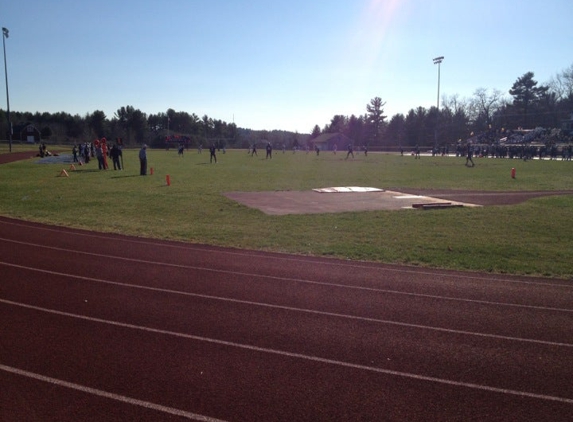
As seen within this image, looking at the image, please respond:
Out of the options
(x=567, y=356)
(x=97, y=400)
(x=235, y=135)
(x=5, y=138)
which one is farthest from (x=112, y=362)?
(x=235, y=135)

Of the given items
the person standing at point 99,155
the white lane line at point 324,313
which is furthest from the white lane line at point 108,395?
the person standing at point 99,155

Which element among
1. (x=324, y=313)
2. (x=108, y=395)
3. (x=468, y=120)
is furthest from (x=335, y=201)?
(x=468, y=120)

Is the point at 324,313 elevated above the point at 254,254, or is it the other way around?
the point at 254,254

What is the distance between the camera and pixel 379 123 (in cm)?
13638

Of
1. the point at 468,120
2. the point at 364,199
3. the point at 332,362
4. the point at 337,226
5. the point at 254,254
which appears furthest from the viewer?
the point at 468,120

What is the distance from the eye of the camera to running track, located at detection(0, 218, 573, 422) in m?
4.46

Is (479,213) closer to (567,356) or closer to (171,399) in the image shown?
(567,356)

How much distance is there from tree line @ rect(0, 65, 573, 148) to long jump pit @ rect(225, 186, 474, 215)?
73.3 m

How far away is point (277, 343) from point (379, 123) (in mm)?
136286

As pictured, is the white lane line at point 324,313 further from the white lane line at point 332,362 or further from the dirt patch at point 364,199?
the dirt patch at point 364,199

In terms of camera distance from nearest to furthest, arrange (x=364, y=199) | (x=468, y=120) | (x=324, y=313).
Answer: (x=324, y=313) → (x=364, y=199) → (x=468, y=120)

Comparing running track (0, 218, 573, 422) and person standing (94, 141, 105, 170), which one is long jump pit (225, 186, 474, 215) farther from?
person standing (94, 141, 105, 170)

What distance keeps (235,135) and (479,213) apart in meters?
132

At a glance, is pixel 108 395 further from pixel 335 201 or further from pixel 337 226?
pixel 335 201
